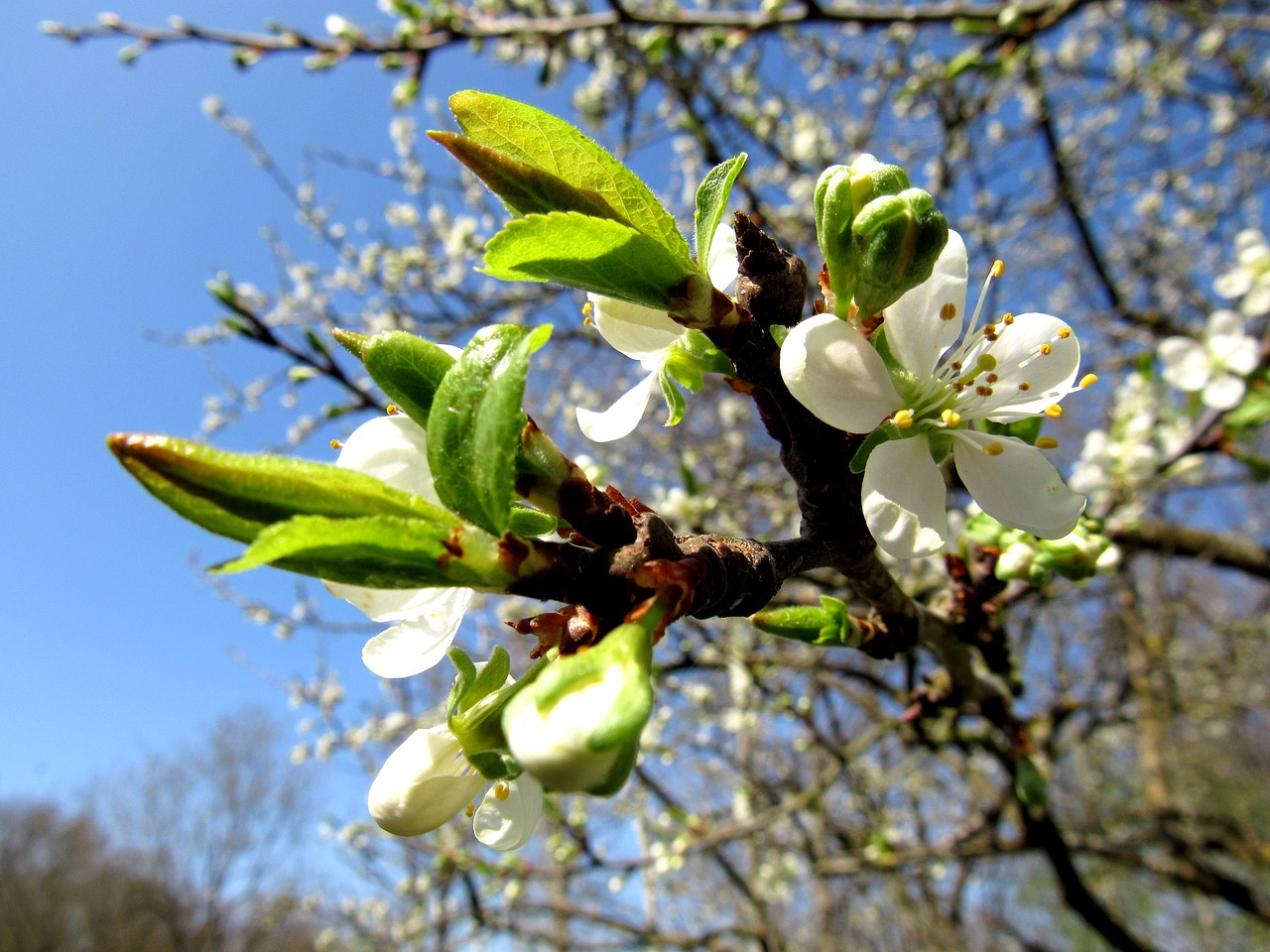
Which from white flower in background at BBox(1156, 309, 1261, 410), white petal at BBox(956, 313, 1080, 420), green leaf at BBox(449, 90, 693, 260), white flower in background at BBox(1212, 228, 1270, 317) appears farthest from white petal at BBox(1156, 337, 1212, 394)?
green leaf at BBox(449, 90, 693, 260)

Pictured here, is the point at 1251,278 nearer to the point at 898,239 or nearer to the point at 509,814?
the point at 898,239

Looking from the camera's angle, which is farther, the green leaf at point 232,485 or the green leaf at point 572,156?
the green leaf at point 572,156

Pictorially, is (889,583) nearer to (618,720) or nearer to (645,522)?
(645,522)

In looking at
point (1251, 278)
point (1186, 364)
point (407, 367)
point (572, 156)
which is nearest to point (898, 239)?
point (572, 156)

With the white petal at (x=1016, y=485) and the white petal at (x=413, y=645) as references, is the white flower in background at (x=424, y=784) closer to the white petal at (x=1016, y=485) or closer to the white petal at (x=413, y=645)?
the white petal at (x=413, y=645)

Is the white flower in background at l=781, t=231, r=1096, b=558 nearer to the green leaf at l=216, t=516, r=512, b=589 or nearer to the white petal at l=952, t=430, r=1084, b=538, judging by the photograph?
the white petal at l=952, t=430, r=1084, b=538

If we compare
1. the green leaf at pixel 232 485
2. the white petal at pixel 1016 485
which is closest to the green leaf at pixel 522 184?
the green leaf at pixel 232 485

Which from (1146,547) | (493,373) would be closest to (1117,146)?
(1146,547)
